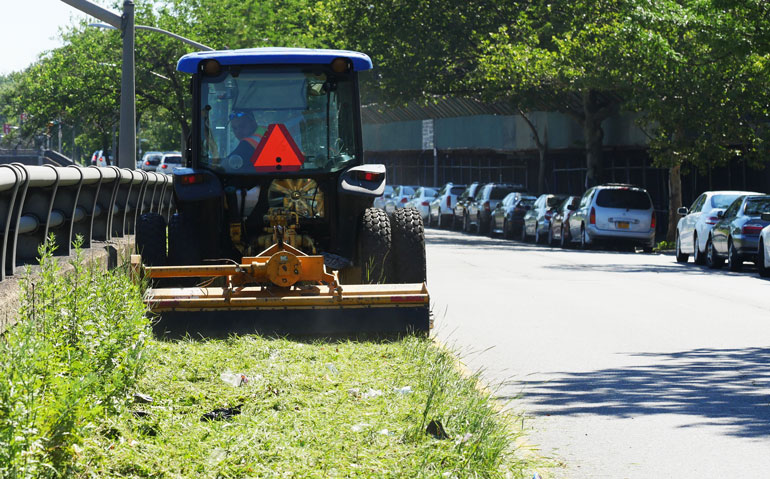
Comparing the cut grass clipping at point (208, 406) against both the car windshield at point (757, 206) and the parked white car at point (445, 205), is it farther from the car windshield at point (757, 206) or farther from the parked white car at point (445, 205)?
the parked white car at point (445, 205)

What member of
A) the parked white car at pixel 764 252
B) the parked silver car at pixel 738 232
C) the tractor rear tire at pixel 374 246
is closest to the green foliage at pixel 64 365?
the tractor rear tire at pixel 374 246

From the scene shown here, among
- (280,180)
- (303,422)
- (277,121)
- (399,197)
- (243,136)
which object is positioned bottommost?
(303,422)

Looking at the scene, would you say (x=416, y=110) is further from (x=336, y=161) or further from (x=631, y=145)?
(x=336, y=161)

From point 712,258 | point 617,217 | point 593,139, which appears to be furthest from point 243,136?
point 593,139

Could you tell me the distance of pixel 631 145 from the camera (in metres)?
45.0

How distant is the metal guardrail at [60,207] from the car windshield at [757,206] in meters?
11.7

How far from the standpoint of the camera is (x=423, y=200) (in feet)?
186

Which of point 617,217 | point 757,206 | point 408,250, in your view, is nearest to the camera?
point 408,250

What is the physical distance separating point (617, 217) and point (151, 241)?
23.4m

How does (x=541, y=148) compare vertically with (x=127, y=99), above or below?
above

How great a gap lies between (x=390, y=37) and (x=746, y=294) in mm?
28499

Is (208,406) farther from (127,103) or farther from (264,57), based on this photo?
(127,103)

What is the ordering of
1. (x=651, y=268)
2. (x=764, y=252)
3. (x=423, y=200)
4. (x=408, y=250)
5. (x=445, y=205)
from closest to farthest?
(x=408, y=250)
(x=764, y=252)
(x=651, y=268)
(x=445, y=205)
(x=423, y=200)

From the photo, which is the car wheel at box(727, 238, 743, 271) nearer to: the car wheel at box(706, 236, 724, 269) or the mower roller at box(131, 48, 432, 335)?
the car wheel at box(706, 236, 724, 269)
